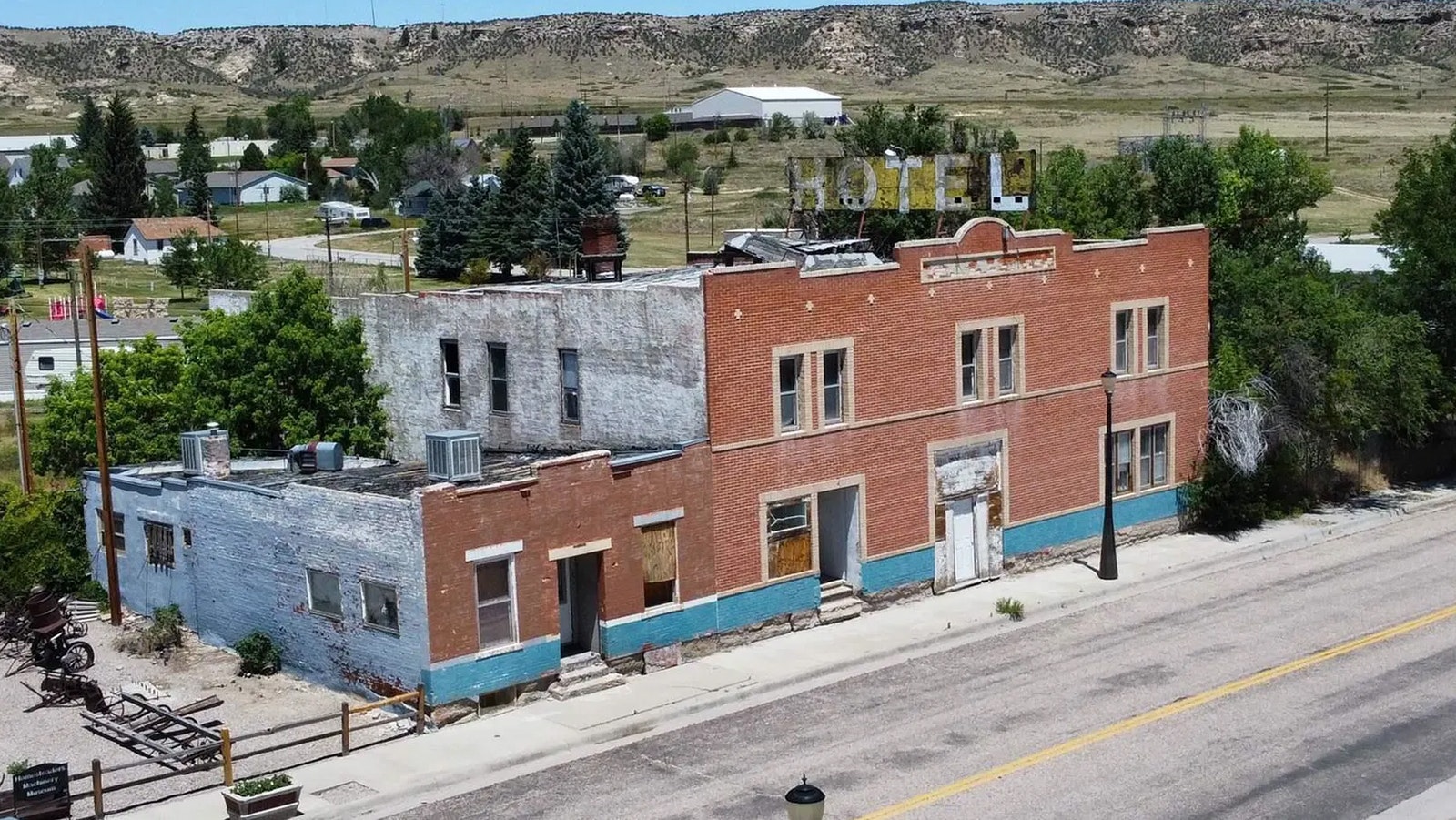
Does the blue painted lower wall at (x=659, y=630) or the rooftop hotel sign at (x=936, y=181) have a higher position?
the rooftop hotel sign at (x=936, y=181)

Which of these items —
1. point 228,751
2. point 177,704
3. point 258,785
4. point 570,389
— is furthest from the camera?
point 570,389

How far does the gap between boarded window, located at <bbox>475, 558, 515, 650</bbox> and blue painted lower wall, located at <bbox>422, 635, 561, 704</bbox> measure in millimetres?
288

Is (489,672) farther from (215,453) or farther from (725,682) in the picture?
(215,453)

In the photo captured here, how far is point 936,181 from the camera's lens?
120ft

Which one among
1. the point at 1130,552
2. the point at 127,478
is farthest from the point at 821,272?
the point at 127,478

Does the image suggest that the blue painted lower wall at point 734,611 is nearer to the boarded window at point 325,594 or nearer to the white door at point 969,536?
the white door at point 969,536

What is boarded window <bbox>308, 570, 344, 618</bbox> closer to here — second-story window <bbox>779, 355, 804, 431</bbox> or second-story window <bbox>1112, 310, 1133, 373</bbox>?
second-story window <bbox>779, 355, 804, 431</bbox>

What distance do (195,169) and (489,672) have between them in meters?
120

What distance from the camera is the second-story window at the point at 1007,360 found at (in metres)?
34.5

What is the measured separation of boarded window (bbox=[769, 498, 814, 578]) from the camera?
30453mm

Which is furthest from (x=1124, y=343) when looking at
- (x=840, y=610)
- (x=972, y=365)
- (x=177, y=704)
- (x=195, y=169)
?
(x=195, y=169)

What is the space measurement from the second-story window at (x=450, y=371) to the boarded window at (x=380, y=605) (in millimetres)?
9220

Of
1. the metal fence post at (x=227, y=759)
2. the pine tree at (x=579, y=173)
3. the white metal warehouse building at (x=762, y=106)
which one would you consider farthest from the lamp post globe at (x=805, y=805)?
the white metal warehouse building at (x=762, y=106)

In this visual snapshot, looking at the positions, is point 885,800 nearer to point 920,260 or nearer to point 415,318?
point 920,260
